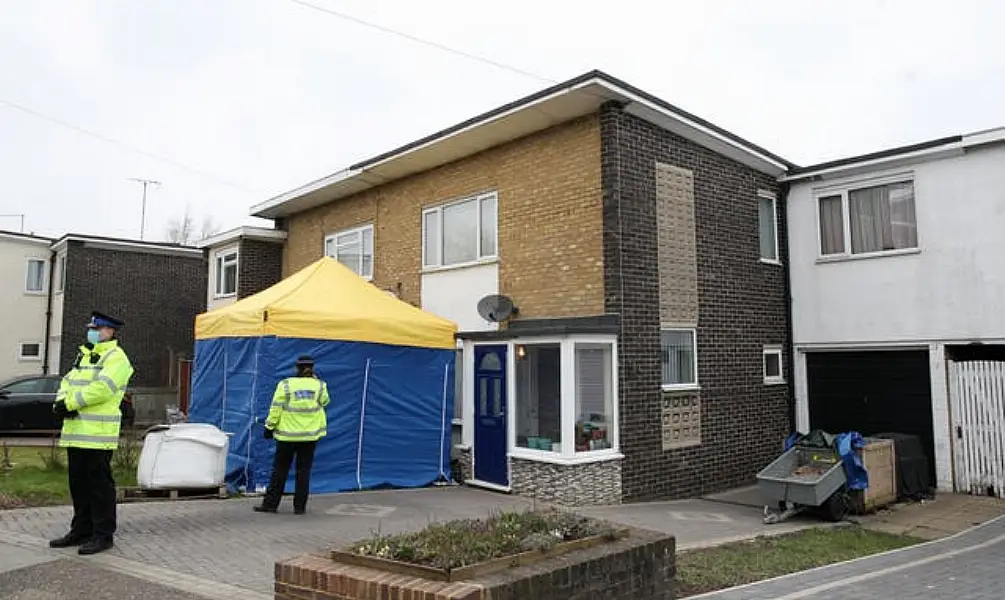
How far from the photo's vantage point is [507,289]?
39.9ft

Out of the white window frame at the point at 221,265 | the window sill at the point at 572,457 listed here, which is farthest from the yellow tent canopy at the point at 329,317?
the white window frame at the point at 221,265

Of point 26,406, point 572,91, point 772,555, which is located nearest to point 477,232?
point 572,91

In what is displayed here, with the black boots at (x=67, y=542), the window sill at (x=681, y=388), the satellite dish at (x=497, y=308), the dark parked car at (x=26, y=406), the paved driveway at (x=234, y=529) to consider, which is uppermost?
the satellite dish at (x=497, y=308)

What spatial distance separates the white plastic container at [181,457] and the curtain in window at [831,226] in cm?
1040

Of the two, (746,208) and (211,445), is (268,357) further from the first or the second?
(746,208)

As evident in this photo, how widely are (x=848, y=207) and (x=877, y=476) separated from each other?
4920 mm

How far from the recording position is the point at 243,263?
1830cm

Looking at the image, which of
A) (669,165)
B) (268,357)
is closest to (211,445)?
(268,357)

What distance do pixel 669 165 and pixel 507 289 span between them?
125 inches

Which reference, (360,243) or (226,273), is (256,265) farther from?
(360,243)

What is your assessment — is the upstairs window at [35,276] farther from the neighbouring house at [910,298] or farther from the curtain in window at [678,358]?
the neighbouring house at [910,298]

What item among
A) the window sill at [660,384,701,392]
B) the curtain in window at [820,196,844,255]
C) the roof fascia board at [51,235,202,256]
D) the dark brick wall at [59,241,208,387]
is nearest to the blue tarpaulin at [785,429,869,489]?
the window sill at [660,384,701,392]

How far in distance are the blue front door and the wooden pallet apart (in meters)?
3.83

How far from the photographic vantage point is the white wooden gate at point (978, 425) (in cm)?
1125
